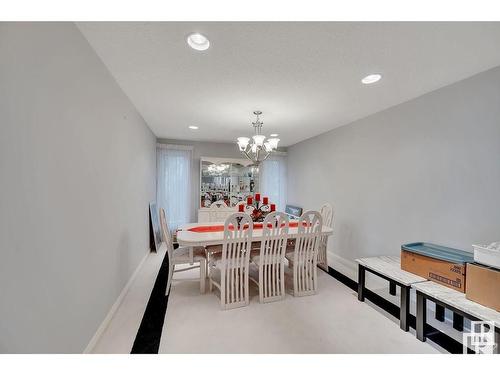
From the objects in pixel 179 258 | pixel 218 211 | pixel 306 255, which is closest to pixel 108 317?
pixel 179 258

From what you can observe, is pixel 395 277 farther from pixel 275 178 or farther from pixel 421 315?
pixel 275 178

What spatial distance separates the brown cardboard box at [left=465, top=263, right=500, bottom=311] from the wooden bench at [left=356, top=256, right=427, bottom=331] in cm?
34

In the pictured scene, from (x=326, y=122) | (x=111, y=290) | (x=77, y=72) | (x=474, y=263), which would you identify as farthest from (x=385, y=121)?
(x=111, y=290)

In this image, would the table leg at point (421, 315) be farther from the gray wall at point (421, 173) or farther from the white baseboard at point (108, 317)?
the white baseboard at point (108, 317)

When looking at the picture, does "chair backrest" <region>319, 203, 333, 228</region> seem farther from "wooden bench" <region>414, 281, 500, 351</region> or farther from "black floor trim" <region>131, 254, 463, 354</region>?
"wooden bench" <region>414, 281, 500, 351</region>

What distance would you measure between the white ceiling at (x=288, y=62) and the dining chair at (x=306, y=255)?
1.43 m

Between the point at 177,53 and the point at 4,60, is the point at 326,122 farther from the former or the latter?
the point at 4,60

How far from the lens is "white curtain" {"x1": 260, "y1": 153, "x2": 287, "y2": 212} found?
5141 millimetres

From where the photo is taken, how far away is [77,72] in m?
1.37

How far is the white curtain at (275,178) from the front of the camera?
5141mm

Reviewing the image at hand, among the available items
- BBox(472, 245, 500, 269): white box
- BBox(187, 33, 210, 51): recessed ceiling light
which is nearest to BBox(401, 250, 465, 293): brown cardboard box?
BBox(472, 245, 500, 269): white box

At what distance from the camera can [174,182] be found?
4590 millimetres

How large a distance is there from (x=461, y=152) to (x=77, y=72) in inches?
129
